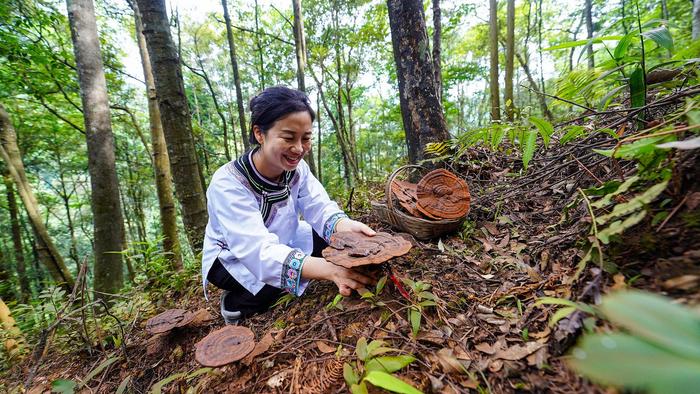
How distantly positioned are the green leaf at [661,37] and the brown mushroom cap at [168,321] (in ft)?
10.3

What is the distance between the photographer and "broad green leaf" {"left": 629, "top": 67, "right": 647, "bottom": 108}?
154 cm

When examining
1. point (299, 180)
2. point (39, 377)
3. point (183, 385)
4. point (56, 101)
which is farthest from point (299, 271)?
point (56, 101)

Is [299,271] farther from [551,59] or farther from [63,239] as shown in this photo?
[551,59]

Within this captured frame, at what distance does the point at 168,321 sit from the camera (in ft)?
6.57

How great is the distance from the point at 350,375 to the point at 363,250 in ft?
1.79

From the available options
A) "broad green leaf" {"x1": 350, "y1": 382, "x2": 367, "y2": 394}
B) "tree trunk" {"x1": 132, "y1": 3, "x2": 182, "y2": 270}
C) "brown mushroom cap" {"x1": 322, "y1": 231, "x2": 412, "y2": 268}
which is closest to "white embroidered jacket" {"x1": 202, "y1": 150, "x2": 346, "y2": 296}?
"brown mushroom cap" {"x1": 322, "y1": 231, "x2": 412, "y2": 268}

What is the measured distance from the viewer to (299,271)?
1730mm

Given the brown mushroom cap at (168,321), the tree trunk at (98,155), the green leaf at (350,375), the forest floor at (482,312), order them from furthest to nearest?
1. the tree trunk at (98,155)
2. the brown mushroom cap at (168,321)
3. the green leaf at (350,375)
4. the forest floor at (482,312)

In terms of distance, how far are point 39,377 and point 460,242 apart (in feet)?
12.0

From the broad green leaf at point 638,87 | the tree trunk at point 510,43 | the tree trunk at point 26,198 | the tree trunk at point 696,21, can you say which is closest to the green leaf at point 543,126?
the broad green leaf at point 638,87

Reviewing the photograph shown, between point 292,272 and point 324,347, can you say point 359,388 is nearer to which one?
point 324,347

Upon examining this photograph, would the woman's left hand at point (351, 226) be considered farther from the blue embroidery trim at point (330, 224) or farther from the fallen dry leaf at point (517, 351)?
the fallen dry leaf at point (517, 351)

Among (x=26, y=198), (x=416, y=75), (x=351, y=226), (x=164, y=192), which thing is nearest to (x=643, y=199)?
(x=351, y=226)

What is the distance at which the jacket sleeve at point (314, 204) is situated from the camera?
2539 mm
